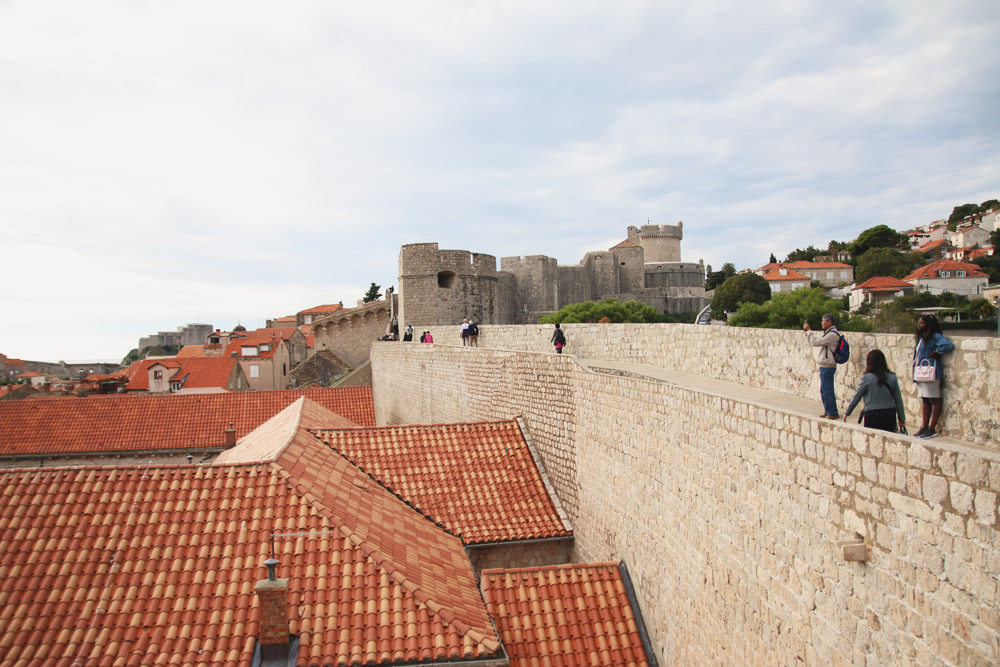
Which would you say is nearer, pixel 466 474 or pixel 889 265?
pixel 466 474

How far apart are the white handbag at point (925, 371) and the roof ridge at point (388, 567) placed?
12.3ft

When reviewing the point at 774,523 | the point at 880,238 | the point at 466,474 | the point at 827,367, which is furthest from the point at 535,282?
the point at 880,238

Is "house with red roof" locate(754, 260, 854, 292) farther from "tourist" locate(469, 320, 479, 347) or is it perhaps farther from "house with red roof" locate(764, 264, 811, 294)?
"tourist" locate(469, 320, 479, 347)

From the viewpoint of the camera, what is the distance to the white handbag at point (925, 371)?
3.81m

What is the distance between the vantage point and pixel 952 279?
3366 cm

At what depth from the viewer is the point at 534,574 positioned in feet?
23.5

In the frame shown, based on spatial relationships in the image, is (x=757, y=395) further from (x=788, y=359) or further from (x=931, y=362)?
(x=931, y=362)

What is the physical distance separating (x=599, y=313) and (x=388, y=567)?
28.3 metres

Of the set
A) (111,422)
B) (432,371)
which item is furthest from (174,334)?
(432,371)

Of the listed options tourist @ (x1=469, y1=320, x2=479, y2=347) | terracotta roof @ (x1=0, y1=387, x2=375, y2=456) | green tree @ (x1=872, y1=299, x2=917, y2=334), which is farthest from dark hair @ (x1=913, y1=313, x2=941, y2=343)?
green tree @ (x1=872, y1=299, x2=917, y2=334)

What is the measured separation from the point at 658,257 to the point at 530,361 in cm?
4469

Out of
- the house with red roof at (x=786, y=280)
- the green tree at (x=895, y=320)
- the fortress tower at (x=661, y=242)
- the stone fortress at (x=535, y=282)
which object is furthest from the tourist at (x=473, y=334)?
the house with red roof at (x=786, y=280)

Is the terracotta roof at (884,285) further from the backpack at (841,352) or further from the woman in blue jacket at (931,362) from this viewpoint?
the woman in blue jacket at (931,362)

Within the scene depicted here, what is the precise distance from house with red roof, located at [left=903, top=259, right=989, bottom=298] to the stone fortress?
13.8m
